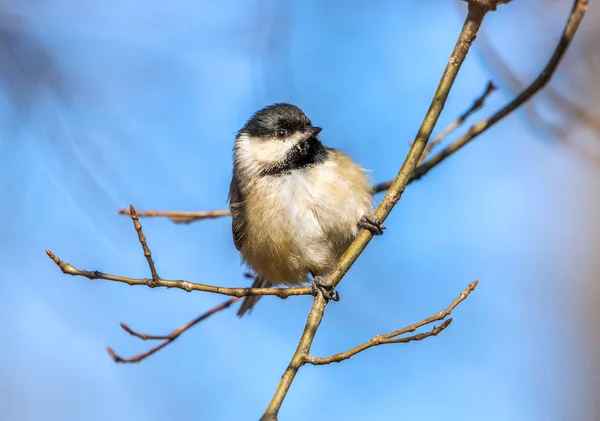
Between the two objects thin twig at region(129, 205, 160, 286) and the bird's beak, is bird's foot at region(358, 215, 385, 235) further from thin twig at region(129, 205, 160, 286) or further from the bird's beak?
the bird's beak

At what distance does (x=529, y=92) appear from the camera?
2674 millimetres

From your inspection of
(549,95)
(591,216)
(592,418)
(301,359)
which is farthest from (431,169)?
(591,216)

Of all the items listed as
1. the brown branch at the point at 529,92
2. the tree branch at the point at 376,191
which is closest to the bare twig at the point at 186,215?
the tree branch at the point at 376,191

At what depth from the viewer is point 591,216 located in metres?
6.41

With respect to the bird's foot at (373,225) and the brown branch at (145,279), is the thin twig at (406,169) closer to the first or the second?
the bird's foot at (373,225)

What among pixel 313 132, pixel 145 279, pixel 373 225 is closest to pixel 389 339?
pixel 373 225

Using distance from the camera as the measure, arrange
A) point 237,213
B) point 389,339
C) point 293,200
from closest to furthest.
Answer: point 389,339 < point 293,200 < point 237,213

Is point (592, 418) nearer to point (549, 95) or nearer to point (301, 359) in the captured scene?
point (549, 95)

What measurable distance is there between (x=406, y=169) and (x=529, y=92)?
60 centimetres

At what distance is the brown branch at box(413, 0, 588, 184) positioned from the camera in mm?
2326

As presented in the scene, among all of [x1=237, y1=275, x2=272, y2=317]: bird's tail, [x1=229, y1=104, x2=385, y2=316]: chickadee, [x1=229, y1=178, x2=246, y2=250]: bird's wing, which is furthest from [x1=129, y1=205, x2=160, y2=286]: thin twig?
[x1=237, y1=275, x2=272, y2=317]: bird's tail

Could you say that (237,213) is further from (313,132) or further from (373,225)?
(373,225)

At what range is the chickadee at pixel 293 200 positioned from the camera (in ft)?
11.8

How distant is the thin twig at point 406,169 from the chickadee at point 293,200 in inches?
26.0
